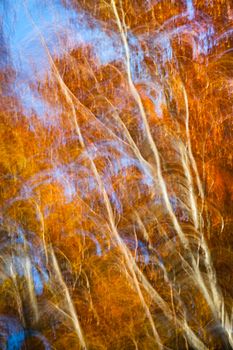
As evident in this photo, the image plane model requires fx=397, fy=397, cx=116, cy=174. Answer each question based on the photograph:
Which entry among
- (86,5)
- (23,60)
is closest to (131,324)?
(23,60)

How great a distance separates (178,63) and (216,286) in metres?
1.94

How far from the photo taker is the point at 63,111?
12.2ft

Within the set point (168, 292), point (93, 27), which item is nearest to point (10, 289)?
point (168, 292)

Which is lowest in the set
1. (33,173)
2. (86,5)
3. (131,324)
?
(131,324)

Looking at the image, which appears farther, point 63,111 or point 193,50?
point 63,111

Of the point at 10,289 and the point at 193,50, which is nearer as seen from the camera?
the point at 193,50

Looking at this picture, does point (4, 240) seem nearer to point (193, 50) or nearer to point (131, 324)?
point (131, 324)

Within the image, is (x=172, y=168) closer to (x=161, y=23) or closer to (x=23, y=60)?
(x=161, y=23)

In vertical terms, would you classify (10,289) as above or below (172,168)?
below

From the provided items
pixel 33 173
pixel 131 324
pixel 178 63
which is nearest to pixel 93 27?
pixel 178 63

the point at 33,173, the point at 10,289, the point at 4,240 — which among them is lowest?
the point at 10,289

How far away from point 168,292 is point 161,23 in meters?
2.36

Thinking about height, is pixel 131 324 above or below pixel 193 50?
below

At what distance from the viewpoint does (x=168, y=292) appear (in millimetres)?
3496
